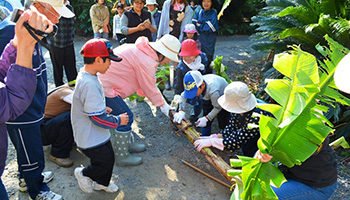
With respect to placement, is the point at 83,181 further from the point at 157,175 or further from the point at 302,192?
the point at 302,192

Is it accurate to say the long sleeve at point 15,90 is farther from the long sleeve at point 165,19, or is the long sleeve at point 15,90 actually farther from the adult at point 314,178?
the long sleeve at point 165,19

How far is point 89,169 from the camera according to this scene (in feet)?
9.80

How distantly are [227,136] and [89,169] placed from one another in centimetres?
152

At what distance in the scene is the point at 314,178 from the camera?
92.9 inches

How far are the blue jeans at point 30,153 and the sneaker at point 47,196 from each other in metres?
0.04

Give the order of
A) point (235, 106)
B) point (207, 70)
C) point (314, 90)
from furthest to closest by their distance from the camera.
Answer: point (207, 70)
point (235, 106)
point (314, 90)

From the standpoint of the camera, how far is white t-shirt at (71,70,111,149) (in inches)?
104

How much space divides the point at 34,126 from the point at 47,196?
0.78m

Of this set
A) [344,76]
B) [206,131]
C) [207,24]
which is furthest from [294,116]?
[207,24]

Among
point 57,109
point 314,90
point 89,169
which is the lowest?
point 89,169

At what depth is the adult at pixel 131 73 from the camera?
349cm

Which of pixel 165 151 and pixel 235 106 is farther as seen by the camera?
pixel 165 151

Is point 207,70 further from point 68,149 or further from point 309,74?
point 309,74

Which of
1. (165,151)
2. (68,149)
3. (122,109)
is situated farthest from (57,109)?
(165,151)
